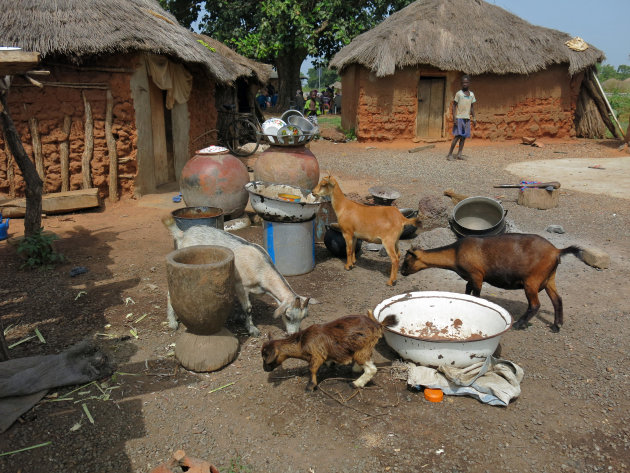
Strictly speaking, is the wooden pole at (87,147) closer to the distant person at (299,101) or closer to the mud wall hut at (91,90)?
the mud wall hut at (91,90)

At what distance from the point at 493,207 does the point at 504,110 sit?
1197cm

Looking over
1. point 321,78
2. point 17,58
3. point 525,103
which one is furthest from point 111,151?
point 321,78

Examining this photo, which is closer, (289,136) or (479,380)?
(479,380)

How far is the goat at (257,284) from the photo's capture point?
4.43 metres

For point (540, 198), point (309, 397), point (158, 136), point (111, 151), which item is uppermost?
point (158, 136)

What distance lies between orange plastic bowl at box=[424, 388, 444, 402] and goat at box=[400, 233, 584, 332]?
57.7 inches

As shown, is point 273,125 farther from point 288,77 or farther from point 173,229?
point 288,77

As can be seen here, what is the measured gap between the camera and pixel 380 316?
4324 millimetres

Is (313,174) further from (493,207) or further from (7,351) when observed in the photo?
(7,351)

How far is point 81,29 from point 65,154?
2.28m

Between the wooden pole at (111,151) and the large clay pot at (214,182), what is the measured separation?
7.24 feet

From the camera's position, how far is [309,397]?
151 inches

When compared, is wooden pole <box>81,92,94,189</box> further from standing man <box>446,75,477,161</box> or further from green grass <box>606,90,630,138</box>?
green grass <box>606,90,630,138</box>

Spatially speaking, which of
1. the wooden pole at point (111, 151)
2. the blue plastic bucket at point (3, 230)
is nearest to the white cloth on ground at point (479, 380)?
the blue plastic bucket at point (3, 230)
